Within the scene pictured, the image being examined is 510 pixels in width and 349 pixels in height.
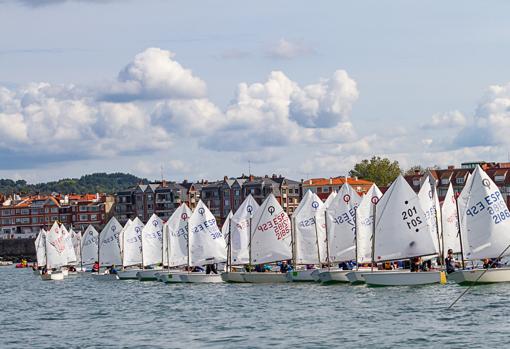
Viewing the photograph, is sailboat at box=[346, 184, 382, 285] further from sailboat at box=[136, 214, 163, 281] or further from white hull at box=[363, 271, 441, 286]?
sailboat at box=[136, 214, 163, 281]

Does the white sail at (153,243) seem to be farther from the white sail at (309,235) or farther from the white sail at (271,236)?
the white sail at (309,235)

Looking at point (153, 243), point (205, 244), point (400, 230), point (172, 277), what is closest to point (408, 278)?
point (400, 230)

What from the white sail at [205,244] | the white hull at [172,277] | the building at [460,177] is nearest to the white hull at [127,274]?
the white hull at [172,277]

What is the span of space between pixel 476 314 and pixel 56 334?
750 inches

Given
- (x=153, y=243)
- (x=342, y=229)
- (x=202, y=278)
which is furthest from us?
(x=153, y=243)

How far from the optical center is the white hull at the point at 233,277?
79.4m

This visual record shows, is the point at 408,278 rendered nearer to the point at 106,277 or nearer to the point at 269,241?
the point at 269,241

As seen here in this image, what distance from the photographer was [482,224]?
2562 inches

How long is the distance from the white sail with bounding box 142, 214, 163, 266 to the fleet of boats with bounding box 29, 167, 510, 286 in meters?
0.09

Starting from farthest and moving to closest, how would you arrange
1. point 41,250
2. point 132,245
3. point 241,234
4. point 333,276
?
point 41,250 → point 132,245 → point 241,234 → point 333,276

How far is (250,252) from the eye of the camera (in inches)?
3118

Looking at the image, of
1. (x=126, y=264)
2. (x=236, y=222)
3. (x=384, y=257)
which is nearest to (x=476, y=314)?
(x=384, y=257)

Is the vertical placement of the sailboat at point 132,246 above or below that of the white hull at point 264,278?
above

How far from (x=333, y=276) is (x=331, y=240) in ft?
15.7
